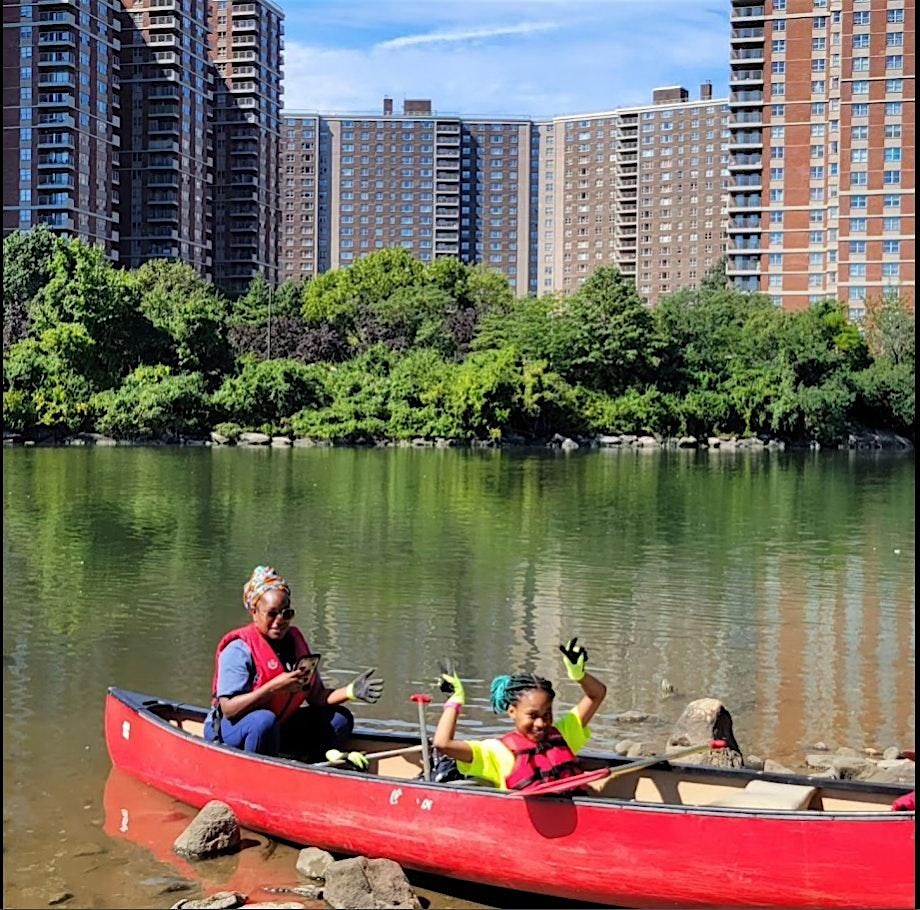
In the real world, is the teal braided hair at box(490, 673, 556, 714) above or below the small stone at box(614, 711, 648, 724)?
above

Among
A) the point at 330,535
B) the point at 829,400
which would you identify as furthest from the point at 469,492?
the point at 829,400

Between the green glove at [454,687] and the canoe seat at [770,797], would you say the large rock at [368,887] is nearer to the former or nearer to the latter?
the green glove at [454,687]

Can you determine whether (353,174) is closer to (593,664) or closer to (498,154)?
(498,154)

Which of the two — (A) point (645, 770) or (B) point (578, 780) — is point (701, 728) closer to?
(A) point (645, 770)

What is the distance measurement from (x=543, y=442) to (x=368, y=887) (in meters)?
50.6

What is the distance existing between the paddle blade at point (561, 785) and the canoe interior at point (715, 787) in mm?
244

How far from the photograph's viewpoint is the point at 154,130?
9812cm

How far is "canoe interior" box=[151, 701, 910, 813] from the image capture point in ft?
20.4

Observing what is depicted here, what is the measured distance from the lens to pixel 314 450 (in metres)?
49.9

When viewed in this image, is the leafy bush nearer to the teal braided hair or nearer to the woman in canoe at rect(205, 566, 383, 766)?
the woman in canoe at rect(205, 566, 383, 766)

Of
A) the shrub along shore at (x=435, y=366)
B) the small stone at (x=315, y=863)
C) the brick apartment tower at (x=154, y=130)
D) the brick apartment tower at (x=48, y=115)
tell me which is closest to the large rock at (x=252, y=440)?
the shrub along shore at (x=435, y=366)

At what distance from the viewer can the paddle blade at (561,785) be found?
20.4 feet

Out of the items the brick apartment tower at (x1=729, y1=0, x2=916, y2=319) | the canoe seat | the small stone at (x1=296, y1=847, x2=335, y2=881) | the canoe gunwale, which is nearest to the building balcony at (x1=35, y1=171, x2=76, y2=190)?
the brick apartment tower at (x1=729, y1=0, x2=916, y2=319)

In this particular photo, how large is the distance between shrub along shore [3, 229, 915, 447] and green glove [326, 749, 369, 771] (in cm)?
4504
